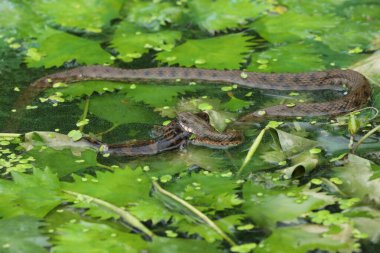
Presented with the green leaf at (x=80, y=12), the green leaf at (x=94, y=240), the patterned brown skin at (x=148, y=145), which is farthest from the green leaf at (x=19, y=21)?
the green leaf at (x=94, y=240)

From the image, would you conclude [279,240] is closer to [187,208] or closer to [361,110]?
[187,208]

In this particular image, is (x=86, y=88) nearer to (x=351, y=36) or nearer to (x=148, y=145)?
(x=148, y=145)

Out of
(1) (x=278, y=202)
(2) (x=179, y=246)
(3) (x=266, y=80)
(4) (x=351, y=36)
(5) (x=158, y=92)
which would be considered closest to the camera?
(2) (x=179, y=246)

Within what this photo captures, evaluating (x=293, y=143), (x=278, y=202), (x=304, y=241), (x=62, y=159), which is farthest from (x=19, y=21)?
(x=304, y=241)

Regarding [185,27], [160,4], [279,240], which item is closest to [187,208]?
[279,240]

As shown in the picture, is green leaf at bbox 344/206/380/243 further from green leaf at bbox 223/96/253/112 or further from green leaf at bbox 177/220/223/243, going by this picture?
green leaf at bbox 223/96/253/112
